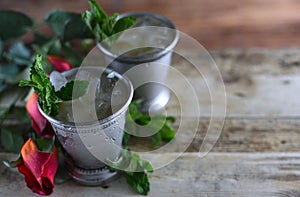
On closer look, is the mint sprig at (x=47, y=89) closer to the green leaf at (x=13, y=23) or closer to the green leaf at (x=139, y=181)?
the green leaf at (x=139, y=181)

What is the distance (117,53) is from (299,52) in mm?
394

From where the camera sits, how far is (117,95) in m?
0.67

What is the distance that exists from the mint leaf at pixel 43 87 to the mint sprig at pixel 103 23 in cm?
13

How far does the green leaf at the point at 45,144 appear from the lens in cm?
71

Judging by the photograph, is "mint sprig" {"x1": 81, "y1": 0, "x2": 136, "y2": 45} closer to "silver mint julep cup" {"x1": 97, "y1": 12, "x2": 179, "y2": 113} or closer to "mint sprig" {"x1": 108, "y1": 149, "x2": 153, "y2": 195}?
"silver mint julep cup" {"x1": 97, "y1": 12, "x2": 179, "y2": 113}

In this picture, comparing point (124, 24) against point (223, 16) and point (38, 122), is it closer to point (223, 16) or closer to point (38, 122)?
point (38, 122)

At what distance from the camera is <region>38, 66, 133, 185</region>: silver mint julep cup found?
635mm

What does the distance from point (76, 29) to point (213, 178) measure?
34cm

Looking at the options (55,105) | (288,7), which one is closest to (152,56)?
(55,105)

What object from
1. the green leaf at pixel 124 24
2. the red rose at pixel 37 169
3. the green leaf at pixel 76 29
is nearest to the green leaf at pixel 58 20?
the green leaf at pixel 76 29

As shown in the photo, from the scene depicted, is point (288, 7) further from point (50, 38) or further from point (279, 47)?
point (50, 38)

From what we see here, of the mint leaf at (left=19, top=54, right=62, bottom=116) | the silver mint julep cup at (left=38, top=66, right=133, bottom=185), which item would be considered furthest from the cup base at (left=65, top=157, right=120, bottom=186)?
the mint leaf at (left=19, top=54, right=62, bottom=116)

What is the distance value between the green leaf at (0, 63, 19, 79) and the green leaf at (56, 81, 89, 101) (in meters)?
0.27

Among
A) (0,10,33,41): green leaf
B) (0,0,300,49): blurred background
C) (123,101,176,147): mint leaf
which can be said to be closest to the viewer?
(123,101,176,147): mint leaf
